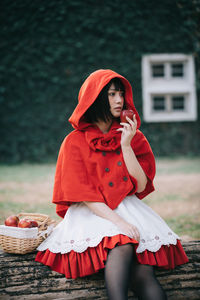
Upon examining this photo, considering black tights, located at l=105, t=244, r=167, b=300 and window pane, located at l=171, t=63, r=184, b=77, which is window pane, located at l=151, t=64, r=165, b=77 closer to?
window pane, located at l=171, t=63, r=184, b=77

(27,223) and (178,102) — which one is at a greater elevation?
(178,102)

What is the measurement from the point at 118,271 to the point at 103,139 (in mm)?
829

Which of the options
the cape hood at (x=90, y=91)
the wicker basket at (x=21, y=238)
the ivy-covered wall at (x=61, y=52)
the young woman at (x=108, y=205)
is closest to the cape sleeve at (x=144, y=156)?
the young woman at (x=108, y=205)

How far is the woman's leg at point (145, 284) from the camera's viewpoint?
65.6 inches

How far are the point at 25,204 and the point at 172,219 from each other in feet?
6.79

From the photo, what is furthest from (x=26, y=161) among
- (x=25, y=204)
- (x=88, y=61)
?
(x=25, y=204)

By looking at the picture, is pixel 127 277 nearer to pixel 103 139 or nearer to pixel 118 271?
pixel 118 271

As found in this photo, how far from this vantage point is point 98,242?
1825 mm

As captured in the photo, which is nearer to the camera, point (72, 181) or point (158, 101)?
point (72, 181)

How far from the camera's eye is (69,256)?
6.21 ft

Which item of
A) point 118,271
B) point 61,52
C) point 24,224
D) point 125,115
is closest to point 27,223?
point 24,224

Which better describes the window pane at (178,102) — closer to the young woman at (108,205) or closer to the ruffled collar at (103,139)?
the young woman at (108,205)

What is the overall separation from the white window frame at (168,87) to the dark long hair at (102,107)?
6705 mm

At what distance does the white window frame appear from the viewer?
8.77 m
